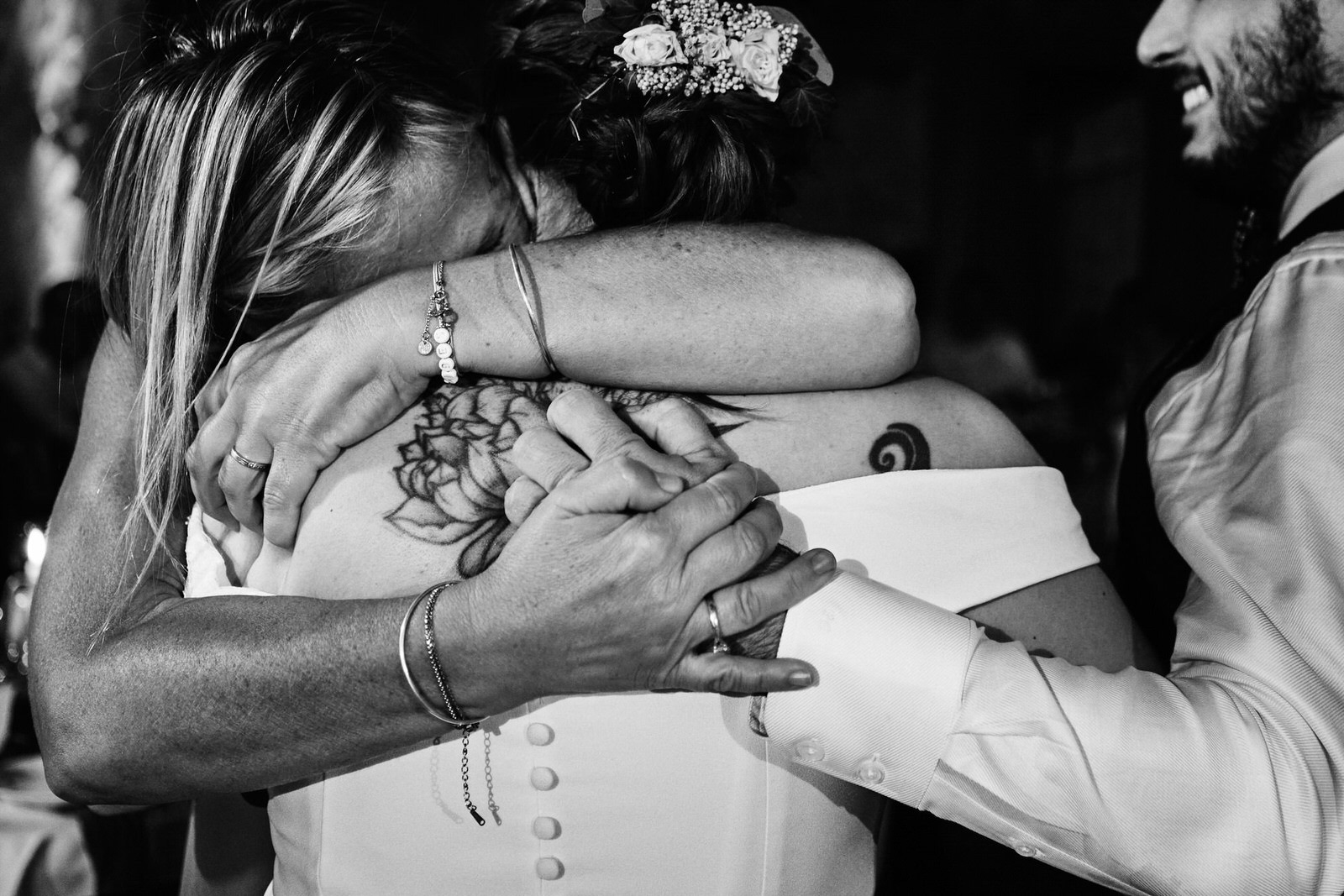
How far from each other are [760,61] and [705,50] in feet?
0.24

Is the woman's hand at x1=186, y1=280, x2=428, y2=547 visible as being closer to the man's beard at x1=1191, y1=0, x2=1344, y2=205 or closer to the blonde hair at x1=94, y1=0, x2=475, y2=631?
the blonde hair at x1=94, y1=0, x2=475, y2=631

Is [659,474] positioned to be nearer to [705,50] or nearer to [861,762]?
[861,762]

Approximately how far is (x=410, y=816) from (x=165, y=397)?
2.07 feet

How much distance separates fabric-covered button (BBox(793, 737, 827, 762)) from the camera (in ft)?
3.32

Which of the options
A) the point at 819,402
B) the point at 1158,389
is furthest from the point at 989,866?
the point at 819,402

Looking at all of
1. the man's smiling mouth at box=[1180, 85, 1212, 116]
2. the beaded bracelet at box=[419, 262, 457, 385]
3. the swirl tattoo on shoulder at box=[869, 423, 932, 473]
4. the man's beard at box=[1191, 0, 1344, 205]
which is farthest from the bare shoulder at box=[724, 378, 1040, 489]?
the man's smiling mouth at box=[1180, 85, 1212, 116]

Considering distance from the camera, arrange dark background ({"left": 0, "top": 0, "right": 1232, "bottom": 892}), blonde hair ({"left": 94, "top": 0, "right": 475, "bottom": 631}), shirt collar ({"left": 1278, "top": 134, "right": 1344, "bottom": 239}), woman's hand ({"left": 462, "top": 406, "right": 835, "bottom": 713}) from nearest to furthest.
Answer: woman's hand ({"left": 462, "top": 406, "right": 835, "bottom": 713})
blonde hair ({"left": 94, "top": 0, "right": 475, "bottom": 631})
shirt collar ({"left": 1278, "top": 134, "right": 1344, "bottom": 239})
dark background ({"left": 0, "top": 0, "right": 1232, "bottom": 892})

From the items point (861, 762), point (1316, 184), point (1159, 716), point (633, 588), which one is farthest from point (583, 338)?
point (1316, 184)

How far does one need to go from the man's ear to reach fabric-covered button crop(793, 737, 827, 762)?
0.80 metres

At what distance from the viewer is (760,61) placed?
1.26 metres

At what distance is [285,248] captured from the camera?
4.10ft

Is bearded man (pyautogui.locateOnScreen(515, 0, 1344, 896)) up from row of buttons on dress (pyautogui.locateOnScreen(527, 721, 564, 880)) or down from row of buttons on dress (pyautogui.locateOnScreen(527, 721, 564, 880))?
up

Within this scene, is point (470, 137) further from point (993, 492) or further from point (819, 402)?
point (993, 492)

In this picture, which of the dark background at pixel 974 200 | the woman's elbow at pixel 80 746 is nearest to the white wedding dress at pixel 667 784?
the woman's elbow at pixel 80 746
